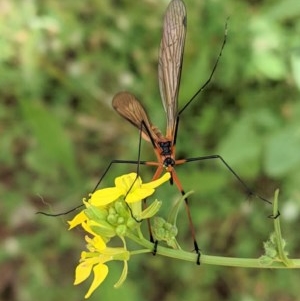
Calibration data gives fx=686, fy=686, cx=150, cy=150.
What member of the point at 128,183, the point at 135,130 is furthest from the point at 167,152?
the point at 135,130

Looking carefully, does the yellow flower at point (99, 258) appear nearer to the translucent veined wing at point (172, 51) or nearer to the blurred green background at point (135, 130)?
the translucent veined wing at point (172, 51)

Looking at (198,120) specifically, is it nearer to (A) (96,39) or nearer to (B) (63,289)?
(A) (96,39)

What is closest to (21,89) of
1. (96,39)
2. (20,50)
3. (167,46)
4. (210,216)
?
(20,50)

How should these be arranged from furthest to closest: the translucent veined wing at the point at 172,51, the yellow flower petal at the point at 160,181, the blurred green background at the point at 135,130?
the blurred green background at the point at 135,130 < the translucent veined wing at the point at 172,51 < the yellow flower petal at the point at 160,181

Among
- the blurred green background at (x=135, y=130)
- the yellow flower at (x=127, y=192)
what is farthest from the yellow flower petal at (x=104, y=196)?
the blurred green background at (x=135, y=130)

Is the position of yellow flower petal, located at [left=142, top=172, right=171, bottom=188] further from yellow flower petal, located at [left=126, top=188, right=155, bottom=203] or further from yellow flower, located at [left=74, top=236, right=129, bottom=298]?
yellow flower, located at [left=74, top=236, right=129, bottom=298]

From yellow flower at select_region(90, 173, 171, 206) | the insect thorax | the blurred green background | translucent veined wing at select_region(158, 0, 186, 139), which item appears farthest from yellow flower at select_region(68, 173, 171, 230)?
the blurred green background

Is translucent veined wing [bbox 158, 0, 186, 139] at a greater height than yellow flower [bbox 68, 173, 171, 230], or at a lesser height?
greater
